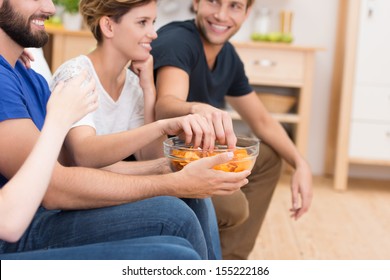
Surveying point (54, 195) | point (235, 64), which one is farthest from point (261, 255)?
point (54, 195)

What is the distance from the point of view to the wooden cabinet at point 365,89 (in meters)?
3.46

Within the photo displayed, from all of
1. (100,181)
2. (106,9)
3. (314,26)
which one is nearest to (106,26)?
(106,9)

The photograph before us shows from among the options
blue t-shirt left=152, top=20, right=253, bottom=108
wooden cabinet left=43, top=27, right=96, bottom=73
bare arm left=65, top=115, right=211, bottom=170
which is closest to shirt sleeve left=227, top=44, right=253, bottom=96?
blue t-shirt left=152, top=20, right=253, bottom=108

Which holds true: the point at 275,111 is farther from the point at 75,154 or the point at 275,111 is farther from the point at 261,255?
the point at 75,154

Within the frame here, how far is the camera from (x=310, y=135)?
160 inches

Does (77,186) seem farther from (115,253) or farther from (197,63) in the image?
(197,63)

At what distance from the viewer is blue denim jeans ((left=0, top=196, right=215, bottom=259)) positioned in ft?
4.09

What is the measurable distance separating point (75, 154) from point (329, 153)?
8.99ft

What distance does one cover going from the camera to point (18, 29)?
4.34ft

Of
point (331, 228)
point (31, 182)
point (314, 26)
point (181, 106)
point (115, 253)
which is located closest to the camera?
point (31, 182)

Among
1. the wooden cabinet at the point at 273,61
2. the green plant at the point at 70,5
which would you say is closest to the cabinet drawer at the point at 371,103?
the wooden cabinet at the point at 273,61

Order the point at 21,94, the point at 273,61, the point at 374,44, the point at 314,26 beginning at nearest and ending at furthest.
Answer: the point at 21,94, the point at 374,44, the point at 273,61, the point at 314,26

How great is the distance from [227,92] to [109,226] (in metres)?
1.20

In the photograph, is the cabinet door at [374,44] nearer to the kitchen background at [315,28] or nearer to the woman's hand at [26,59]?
the kitchen background at [315,28]
